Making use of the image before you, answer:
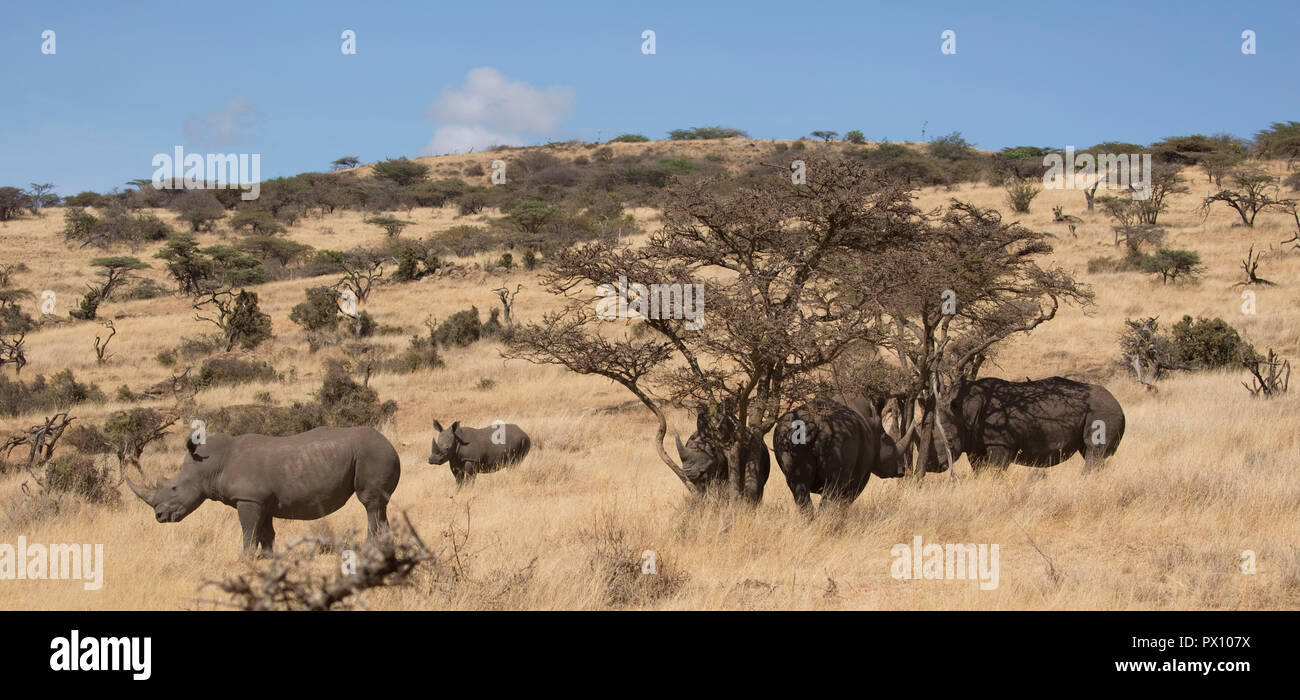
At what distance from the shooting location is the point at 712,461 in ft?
27.9

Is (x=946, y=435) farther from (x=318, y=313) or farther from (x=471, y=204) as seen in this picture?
(x=471, y=204)

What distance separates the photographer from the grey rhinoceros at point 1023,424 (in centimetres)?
1032

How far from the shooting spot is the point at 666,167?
224ft

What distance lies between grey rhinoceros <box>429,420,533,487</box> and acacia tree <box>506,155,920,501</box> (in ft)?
14.5

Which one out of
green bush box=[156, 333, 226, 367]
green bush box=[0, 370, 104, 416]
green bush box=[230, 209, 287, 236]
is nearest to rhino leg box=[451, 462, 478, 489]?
green bush box=[0, 370, 104, 416]

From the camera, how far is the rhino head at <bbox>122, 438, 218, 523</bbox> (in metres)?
7.93

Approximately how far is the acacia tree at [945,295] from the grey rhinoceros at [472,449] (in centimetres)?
559

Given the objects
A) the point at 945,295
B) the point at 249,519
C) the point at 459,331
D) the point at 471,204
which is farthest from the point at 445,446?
the point at 471,204

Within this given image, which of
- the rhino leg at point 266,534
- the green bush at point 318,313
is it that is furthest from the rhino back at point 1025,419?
the green bush at point 318,313

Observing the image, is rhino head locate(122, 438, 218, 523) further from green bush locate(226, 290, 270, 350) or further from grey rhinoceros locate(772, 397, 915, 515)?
green bush locate(226, 290, 270, 350)

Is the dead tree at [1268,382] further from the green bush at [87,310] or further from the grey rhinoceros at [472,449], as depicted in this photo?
the green bush at [87,310]

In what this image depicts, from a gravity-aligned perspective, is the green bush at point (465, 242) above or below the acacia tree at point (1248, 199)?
below

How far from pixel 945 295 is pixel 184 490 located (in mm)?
7801
